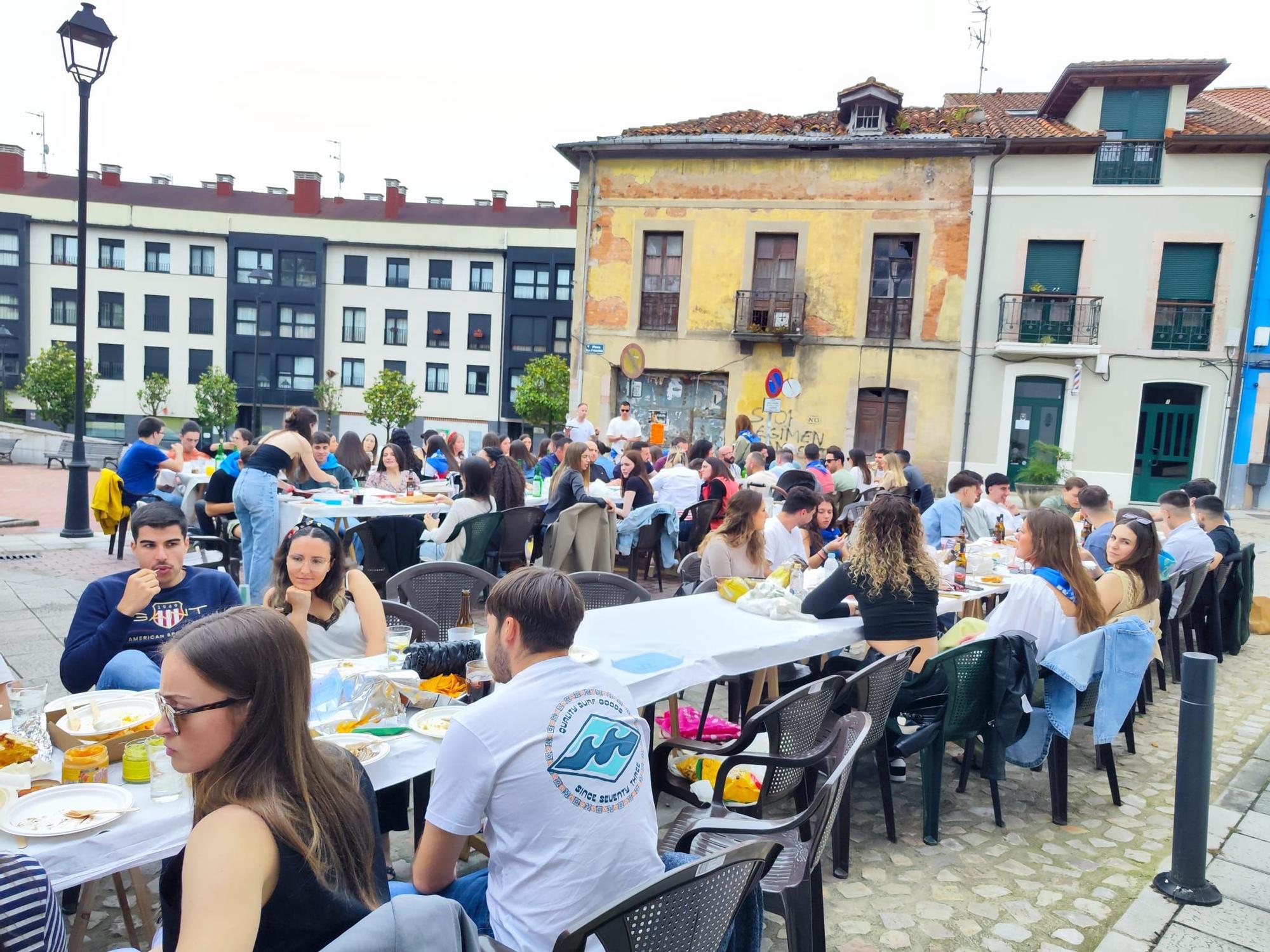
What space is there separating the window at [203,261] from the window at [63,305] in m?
5.38

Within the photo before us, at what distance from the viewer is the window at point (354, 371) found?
4259 centimetres

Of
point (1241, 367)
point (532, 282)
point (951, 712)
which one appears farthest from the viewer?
point (532, 282)

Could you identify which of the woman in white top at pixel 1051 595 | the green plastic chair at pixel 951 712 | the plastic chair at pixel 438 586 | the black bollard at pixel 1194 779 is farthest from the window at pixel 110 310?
the black bollard at pixel 1194 779

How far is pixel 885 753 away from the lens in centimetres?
402

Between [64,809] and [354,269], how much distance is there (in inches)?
1689

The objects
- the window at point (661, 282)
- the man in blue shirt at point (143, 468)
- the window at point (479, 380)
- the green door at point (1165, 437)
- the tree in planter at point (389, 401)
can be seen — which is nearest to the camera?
the man in blue shirt at point (143, 468)

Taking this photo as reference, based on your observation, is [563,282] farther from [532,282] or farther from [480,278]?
[480,278]

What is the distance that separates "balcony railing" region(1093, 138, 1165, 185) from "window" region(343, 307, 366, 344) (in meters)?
32.6

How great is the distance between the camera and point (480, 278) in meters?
41.7

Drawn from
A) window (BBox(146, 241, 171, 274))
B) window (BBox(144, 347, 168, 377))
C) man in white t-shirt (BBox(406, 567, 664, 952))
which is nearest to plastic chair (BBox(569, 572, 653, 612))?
man in white t-shirt (BBox(406, 567, 664, 952))

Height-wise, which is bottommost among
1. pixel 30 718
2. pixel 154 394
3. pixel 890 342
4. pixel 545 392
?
pixel 154 394

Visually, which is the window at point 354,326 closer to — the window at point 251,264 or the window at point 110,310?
the window at point 251,264

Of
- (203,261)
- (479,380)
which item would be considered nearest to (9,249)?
(203,261)

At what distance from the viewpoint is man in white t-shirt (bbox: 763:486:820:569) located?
6.12 meters
